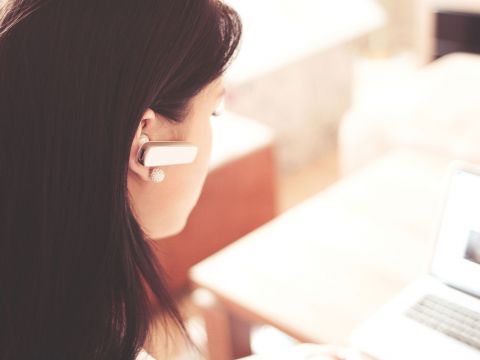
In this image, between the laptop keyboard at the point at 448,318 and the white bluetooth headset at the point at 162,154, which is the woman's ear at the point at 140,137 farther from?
the laptop keyboard at the point at 448,318

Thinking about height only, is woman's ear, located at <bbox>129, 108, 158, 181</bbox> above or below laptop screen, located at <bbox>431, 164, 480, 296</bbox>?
above

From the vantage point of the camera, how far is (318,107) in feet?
8.80

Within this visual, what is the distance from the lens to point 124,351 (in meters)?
0.71

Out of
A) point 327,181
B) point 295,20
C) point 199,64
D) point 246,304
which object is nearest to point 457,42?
point 295,20

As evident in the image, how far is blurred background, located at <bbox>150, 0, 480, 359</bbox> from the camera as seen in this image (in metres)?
1.76

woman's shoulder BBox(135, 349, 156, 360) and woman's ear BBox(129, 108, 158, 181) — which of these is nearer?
woman's ear BBox(129, 108, 158, 181)

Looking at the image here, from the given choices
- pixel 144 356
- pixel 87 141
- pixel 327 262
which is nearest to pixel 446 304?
pixel 327 262

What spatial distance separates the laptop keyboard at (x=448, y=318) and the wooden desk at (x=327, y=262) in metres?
0.07

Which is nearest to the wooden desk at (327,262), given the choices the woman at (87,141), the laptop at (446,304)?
the laptop at (446,304)

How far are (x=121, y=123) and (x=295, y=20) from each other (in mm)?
2290

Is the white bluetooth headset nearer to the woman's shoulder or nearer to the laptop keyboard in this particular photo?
the woman's shoulder

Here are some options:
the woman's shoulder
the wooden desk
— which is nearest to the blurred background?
the wooden desk

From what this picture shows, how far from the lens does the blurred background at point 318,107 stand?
1757 millimetres

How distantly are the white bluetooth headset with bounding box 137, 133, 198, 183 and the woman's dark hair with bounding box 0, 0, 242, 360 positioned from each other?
37 millimetres
